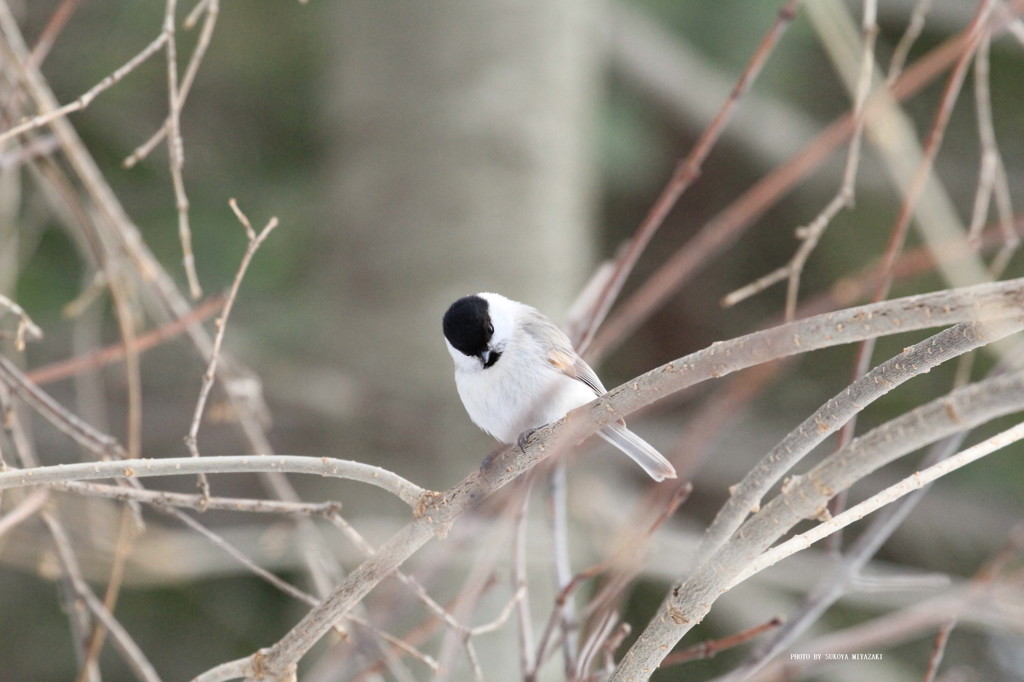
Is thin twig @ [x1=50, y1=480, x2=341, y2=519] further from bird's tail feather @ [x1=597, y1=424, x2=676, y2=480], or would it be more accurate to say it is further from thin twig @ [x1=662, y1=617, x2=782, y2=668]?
bird's tail feather @ [x1=597, y1=424, x2=676, y2=480]

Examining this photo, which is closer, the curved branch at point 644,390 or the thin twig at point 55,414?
the curved branch at point 644,390

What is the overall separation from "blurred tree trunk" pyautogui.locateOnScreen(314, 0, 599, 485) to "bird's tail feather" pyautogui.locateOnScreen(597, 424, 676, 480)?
1.30 metres

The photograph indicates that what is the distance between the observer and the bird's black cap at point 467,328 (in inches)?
90.5

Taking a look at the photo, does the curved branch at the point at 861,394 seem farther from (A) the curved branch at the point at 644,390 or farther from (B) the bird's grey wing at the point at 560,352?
(B) the bird's grey wing at the point at 560,352

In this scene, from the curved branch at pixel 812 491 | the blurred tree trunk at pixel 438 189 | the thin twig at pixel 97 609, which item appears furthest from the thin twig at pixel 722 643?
the blurred tree trunk at pixel 438 189

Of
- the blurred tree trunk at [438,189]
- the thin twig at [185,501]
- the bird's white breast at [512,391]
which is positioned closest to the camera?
the thin twig at [185,501]

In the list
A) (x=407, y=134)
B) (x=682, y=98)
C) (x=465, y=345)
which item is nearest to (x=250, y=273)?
(x=407, y=134)

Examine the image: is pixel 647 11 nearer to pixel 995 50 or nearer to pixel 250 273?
pixel 995 50

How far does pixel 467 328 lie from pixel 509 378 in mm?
155

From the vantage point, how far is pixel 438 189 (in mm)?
3818

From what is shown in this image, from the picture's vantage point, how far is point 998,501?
→ 4797 mm

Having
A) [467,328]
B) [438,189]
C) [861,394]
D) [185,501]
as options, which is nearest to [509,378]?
[467,328]

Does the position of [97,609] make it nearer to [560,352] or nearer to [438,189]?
[560,352]

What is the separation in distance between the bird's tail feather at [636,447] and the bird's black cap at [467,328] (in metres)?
0.36
